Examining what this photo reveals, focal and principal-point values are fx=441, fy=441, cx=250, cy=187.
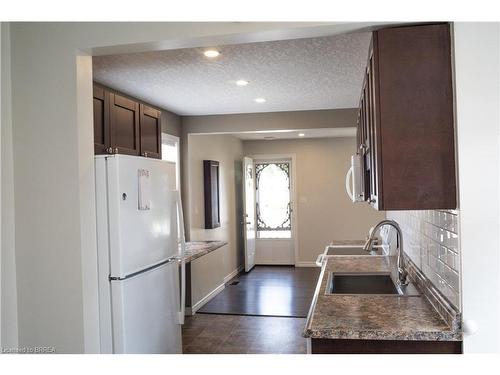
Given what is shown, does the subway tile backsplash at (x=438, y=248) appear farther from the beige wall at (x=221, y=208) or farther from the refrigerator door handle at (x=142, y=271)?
the beige wall at (x=221, y=208)

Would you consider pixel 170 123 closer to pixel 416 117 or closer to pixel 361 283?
pixel 361 283

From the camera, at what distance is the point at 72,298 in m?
2.24

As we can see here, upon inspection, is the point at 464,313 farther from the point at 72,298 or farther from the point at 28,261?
the point at 28,261

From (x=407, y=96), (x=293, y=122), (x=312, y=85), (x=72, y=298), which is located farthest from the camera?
(x=293, y=122)

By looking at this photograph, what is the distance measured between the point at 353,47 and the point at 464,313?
191 cm

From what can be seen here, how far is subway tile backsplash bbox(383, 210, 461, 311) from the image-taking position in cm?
181

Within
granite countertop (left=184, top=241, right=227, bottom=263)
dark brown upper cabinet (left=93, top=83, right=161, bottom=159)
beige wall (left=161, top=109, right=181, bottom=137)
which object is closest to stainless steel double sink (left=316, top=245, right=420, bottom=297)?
granite countertop (left=184, top=241, right=227, bottom=263)

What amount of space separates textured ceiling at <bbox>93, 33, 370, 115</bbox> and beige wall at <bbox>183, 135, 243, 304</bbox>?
1113 millimetres

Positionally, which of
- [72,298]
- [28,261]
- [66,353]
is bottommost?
[66,353]

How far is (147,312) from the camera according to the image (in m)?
2.68

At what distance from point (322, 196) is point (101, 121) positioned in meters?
5.60

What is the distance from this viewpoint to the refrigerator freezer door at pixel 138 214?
240cm

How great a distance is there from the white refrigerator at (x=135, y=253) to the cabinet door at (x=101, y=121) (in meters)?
0.39
